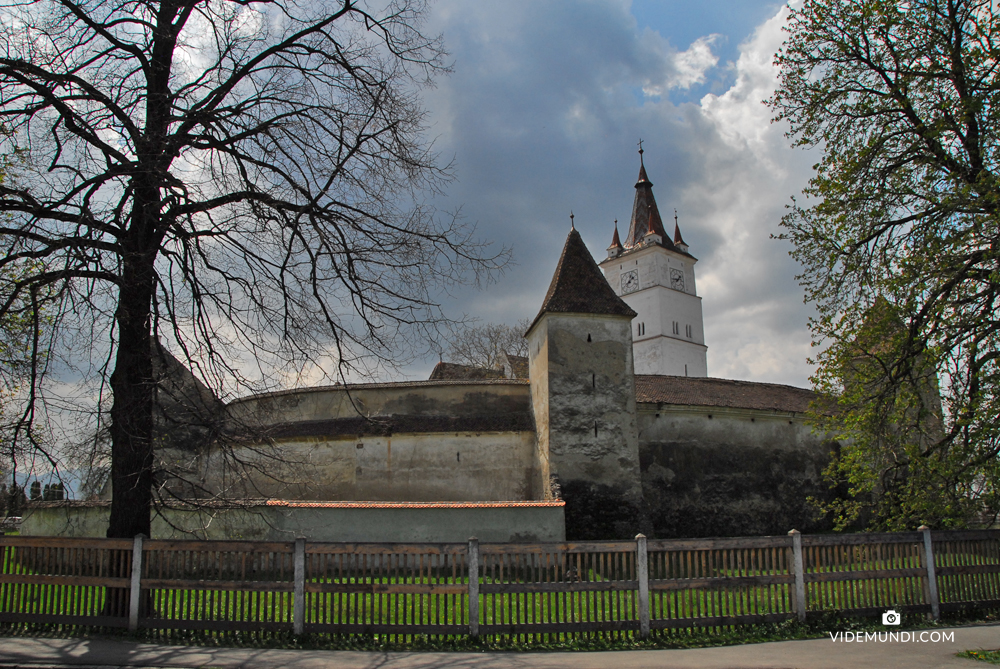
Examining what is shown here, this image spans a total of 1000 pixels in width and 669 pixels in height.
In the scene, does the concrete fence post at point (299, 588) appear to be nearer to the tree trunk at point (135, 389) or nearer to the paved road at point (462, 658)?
the paved road at point (462, 658)

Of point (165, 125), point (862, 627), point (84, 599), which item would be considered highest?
point (165, 125)

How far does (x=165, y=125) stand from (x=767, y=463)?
19993mm

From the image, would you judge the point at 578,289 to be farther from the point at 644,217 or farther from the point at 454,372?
the point at 644,217

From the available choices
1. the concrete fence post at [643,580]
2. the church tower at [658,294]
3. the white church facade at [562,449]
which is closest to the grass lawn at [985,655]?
the concrete fence post at [643,580]

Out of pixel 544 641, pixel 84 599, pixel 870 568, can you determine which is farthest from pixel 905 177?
pixel 84 599

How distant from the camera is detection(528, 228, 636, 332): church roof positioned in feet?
63.7

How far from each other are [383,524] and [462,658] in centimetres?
731

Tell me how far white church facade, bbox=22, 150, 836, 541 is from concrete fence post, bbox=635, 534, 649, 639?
22.2ft

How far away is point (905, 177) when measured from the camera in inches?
486

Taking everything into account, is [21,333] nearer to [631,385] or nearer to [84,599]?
[84,599]

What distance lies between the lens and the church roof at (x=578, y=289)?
19.4m

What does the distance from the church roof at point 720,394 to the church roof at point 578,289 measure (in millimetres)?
3347

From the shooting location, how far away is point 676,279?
58.6 metres

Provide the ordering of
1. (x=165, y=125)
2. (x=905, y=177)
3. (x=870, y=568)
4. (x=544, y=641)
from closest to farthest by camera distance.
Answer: (x=544, y=641), (x=165, y=125), (x=870, y=568), (x=905, y=177)
